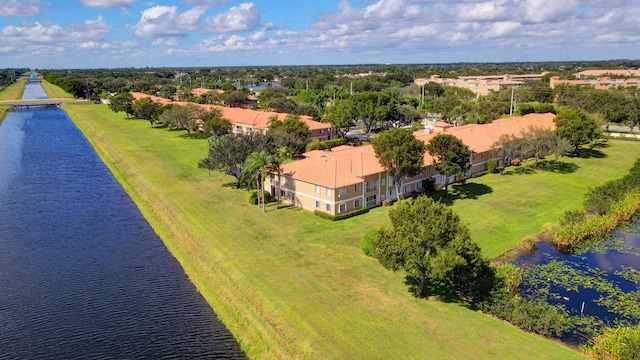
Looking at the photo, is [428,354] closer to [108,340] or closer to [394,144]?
[108,340]

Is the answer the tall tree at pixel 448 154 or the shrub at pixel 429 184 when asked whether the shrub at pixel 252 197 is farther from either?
the tall tree at pixel 448 154

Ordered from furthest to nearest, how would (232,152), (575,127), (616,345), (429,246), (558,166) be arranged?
(575,127) < (558,166) < (232,152) < (429,246) < (616,345)

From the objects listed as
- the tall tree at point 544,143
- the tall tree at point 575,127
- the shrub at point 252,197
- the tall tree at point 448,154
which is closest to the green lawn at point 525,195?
the tall tree at point 544,143

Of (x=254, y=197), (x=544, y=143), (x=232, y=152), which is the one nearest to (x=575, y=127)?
(x=544, y=143)

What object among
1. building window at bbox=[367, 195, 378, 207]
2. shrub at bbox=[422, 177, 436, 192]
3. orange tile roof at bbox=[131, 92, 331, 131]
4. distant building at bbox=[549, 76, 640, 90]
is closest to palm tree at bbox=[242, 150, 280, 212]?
building window at bbox=[367, 195, 378, 207]

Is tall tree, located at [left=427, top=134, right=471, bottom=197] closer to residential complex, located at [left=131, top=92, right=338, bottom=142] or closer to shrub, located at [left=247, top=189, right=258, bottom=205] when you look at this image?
shrub, located at [left=247, top=189, right=258, bottom=205]

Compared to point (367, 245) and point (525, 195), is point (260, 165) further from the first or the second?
point (525, 195)

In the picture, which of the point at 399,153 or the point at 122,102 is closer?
the point at 399,153
